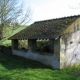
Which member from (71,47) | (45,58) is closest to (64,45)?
(71,47)

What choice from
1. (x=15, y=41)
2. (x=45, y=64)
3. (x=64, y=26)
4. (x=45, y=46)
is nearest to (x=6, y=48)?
(x=15, y=41)

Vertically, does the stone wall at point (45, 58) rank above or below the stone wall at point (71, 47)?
below

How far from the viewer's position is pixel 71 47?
15578 mm

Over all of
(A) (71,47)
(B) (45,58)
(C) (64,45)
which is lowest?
(B) (45,58)

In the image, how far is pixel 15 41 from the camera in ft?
74.1

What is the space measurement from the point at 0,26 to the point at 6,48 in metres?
3.73

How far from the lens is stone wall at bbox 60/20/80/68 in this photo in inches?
587

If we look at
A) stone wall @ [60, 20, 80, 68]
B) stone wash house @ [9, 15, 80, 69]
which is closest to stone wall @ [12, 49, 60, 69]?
stone wash house @ [9, 15, 80, 69]

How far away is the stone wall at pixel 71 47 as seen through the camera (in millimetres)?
14920

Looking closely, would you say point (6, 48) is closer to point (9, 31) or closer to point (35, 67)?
point (9, 31)

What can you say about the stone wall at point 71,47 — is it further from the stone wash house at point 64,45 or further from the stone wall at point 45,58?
the stone wall at point 45,58

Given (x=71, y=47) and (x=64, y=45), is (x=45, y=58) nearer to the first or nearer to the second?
(x=64, y=45)

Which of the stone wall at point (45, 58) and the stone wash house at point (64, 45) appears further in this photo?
the stone wall at point (45, 58)

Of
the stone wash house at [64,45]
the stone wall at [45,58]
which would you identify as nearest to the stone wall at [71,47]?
the stone wash house at [64,45]
